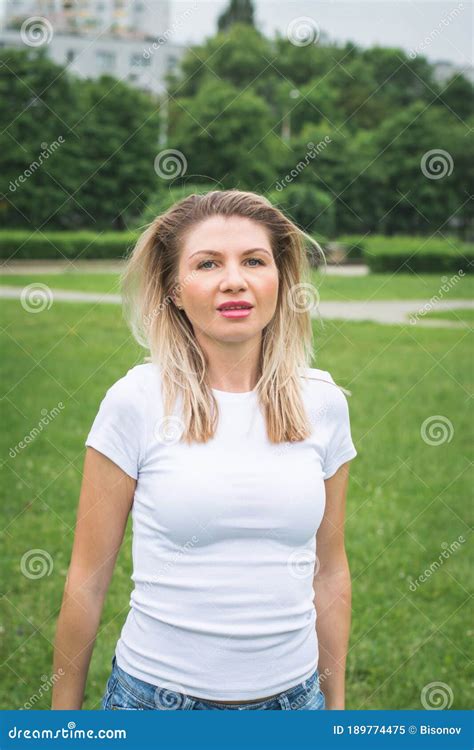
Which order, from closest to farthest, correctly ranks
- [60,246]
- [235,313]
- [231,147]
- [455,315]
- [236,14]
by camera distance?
[235,313] < [455,315] < [60,246] < [231,147] < [236,14]

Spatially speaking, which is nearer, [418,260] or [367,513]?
[367,513]

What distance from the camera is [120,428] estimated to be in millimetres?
1735

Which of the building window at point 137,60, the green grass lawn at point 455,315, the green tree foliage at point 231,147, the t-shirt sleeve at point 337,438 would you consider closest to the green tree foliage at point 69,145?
the green tree foliage at point 231,147

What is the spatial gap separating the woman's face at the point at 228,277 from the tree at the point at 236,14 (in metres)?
57.5

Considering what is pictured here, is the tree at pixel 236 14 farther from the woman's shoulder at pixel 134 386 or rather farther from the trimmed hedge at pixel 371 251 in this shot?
the woman's shoulder at pixel 134 386

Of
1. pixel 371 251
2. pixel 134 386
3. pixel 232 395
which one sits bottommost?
pixel 134 386

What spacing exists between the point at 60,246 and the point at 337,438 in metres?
24.0

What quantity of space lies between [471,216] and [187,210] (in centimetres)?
4087

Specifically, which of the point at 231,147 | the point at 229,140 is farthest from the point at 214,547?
the point at 229,140

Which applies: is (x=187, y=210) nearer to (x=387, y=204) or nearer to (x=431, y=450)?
(x=431, y=450)

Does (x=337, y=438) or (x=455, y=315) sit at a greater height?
(x=455, y=315)

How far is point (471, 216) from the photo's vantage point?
133ft

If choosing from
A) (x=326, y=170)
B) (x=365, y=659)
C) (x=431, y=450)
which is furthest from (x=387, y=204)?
(x=365, y=659)

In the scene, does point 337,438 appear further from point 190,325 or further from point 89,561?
point 89,561
